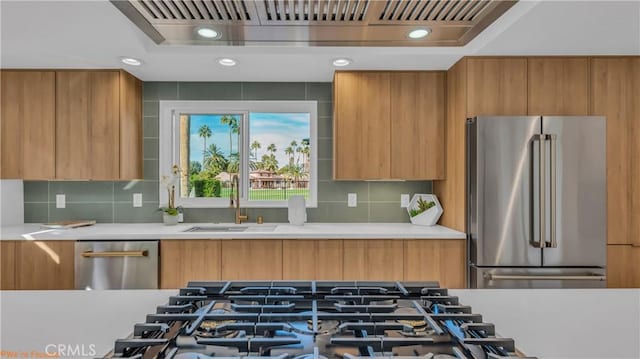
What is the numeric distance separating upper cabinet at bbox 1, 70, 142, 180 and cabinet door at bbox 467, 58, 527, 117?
2.63m

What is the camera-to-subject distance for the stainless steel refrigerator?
219 centimetres

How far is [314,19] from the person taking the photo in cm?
107

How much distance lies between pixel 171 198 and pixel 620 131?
135 inches

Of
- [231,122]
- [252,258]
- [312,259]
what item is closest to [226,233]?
[252,258]

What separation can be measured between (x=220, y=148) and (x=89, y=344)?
2448 mm

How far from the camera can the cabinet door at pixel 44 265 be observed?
7.70 feet

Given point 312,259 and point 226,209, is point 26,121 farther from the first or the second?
point 312,259

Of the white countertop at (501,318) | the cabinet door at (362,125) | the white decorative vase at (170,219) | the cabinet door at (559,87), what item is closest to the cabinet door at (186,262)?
the white decorative vase at (170,219)

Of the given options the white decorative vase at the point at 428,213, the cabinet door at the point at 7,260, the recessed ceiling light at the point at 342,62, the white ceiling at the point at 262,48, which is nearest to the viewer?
the white ceiling at the point at 262,48

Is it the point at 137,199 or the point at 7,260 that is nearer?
the point at 7,260

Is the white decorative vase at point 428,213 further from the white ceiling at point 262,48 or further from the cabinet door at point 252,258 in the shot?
the cabinet door at point 252,258

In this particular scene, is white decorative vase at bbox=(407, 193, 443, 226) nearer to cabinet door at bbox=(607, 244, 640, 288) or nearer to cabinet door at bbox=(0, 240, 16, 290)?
cabinet door at bbox=(607, 244, 640, 288)

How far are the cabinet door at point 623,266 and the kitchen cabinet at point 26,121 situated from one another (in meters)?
4.15

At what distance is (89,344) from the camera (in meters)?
0.79
